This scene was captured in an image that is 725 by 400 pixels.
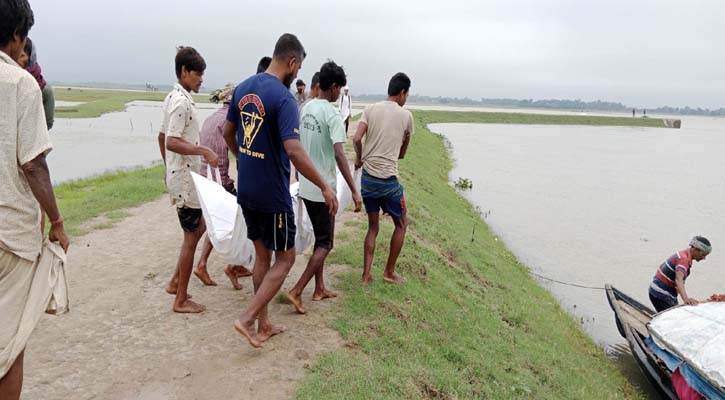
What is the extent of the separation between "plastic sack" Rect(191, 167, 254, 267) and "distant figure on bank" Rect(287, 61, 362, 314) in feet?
1.88

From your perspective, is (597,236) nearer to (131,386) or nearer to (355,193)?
(355,193)

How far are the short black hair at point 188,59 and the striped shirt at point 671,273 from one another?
6.77m

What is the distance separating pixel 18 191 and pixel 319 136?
7.65 feet

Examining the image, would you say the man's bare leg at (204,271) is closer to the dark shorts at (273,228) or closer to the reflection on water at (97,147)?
the dark shorts at (273,228)

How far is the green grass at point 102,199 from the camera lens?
315 inches

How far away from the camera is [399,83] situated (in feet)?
16.8

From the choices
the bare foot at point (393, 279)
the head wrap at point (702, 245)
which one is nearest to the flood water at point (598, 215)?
the head wrap at point (702, 245)

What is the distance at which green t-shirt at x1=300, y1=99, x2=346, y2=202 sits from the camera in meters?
4.30

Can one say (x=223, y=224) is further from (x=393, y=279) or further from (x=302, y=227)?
(x=393, y=279)

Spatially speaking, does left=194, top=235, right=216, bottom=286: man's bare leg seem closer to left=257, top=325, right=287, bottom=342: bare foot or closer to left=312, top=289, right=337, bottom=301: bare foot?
left=312, top=289, right=337, bottom=301: bare foot

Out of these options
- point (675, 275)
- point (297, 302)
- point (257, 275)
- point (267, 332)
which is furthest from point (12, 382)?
point (675, 275)

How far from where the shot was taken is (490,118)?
69688mm

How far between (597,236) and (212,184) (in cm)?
1244

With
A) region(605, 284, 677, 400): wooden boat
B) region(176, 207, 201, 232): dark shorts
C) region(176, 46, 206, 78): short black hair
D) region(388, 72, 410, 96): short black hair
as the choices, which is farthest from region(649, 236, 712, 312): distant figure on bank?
region(176, 46, 206, 78): short black hair
